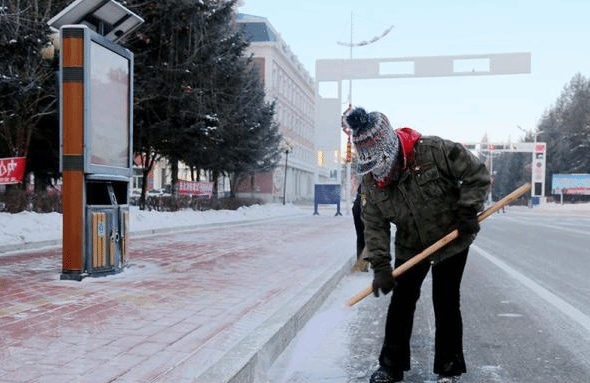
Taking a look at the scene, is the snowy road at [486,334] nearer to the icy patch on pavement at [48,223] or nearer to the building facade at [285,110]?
the icy patch on pavement at [48,223]

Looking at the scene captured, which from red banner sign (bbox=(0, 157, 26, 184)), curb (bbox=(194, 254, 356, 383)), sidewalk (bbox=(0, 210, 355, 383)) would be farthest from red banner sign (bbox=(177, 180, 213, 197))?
curb (bbox=(194, 254, 356, 383))

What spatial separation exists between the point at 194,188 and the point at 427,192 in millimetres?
21367

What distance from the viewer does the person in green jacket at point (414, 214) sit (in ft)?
11.5

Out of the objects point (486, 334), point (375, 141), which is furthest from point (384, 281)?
point (486, 334)

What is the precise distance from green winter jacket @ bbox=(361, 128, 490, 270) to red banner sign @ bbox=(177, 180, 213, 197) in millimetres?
20534

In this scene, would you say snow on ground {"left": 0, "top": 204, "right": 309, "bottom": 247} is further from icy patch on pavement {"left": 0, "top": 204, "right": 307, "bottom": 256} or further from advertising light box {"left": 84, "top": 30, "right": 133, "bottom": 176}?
advertising light box {"left": 84, "top": 30, "right": 133, "bottom": 176}

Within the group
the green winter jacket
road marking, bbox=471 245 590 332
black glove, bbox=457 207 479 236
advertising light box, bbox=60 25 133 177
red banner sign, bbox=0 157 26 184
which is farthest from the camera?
red banner sign, bbox=0 157 26 184

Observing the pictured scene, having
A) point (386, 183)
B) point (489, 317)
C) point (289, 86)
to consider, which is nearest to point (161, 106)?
point (489, 317)

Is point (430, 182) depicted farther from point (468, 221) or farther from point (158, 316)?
point (158, 316)

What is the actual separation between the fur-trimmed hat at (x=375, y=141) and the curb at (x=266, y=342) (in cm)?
142

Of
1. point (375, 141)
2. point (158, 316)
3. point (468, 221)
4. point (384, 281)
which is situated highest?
point (375, 141)

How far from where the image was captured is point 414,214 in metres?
3.60

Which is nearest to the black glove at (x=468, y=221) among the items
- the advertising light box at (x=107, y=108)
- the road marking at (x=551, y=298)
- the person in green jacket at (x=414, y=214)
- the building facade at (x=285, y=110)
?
the person in green jacket at (x=414, y=214)

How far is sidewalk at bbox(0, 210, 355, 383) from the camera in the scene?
141 inches
